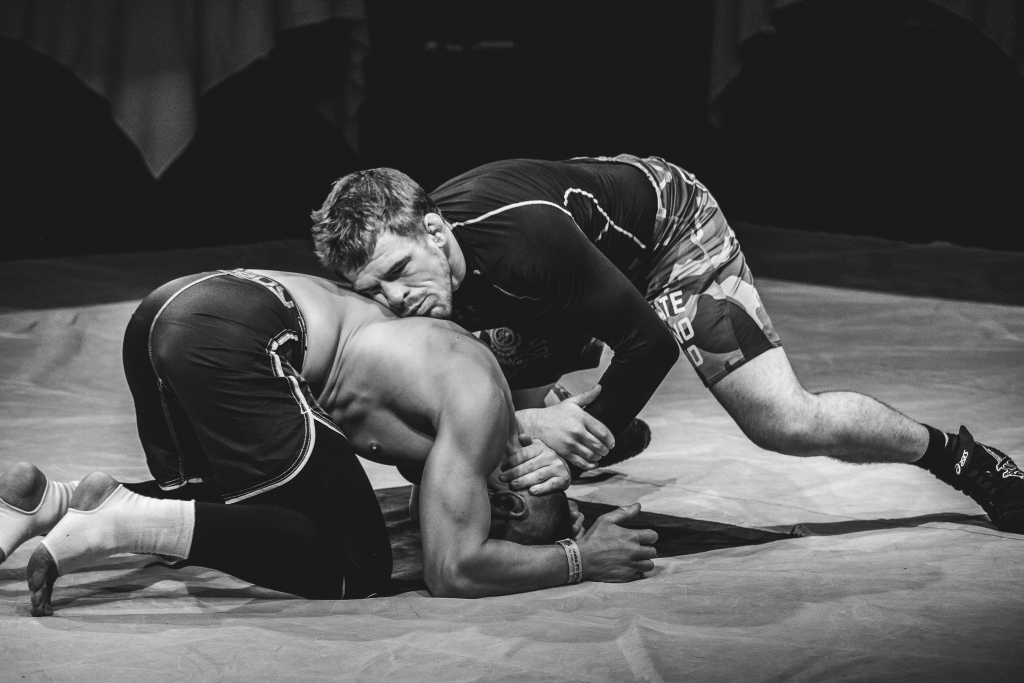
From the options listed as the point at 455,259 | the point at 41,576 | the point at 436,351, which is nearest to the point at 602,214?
the point at 455,259

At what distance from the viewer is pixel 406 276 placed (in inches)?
80.0

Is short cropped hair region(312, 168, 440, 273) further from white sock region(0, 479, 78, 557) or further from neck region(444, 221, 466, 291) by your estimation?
white sock region(0, 479, 78, 557)

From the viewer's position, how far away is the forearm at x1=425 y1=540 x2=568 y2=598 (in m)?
1.81

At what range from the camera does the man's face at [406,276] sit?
6.62ft

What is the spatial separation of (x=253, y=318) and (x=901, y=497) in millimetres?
1401

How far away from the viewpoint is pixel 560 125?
5.54m

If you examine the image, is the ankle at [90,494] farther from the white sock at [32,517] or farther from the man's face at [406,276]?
the man's face at [406,276]

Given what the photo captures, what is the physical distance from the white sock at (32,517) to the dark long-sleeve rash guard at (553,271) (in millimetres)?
766

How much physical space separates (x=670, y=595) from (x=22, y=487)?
1.04 meters

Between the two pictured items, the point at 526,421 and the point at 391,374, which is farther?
the point at 526,421

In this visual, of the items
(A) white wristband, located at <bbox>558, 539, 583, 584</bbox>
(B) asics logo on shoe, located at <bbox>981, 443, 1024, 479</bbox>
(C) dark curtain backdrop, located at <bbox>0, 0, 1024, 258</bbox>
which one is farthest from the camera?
(C) dark curtain backdrop, located at <bbox>0, 0, 1024, 258</bbox>

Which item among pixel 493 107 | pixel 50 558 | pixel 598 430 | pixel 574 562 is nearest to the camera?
pixel 50 558

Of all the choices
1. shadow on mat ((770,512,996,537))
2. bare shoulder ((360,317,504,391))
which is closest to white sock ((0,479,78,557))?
bare shoulder ((360,317,504,391))

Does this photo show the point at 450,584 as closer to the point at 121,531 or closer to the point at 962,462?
the point at 121,531
